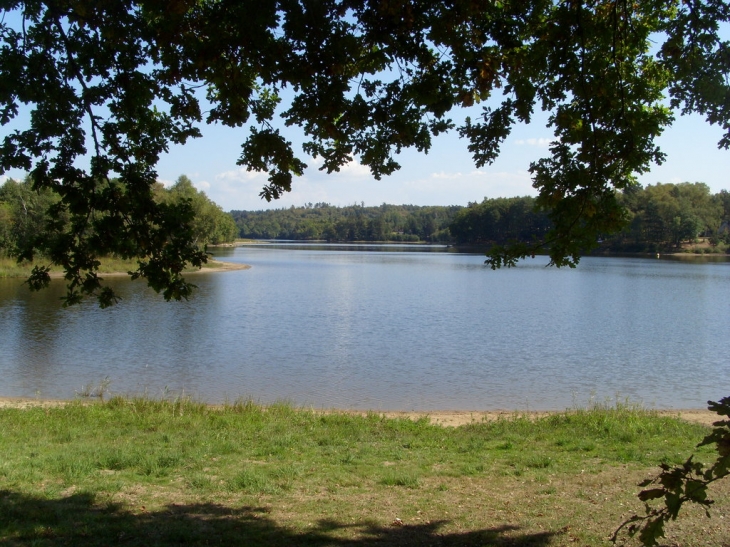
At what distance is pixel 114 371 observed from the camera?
661 inches

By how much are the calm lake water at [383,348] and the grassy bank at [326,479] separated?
13.9 ft

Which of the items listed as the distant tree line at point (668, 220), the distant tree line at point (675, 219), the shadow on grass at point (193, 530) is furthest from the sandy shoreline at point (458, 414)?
the distant tree line at point (675, 219)

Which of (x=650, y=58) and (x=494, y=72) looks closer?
(x=494, y=72)

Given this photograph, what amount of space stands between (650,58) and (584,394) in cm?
1095

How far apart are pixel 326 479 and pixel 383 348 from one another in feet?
47.2

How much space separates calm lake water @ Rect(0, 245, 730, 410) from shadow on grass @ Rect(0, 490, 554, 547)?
8.28m

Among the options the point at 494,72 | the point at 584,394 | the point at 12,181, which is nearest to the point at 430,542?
the point at 494,72

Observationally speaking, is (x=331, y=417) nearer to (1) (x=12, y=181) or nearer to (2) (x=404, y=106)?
(2) (x=404, y=106)

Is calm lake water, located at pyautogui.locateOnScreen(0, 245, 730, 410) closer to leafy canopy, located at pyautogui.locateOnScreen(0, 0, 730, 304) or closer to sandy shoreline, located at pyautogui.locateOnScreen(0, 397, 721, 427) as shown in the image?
sandy shoreline, located at pyautogui.locateOnScreen(0, 397, 721, 427)

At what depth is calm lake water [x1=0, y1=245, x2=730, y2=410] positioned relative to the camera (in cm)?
1509

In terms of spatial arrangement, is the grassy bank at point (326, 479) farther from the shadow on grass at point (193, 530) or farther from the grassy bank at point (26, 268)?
the grassy bank at point (26, 268)

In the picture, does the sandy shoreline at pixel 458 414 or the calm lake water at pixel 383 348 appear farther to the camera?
the calm lake water at pixel 383 348

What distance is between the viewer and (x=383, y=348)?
20.8 m

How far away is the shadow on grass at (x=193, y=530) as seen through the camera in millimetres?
4566
